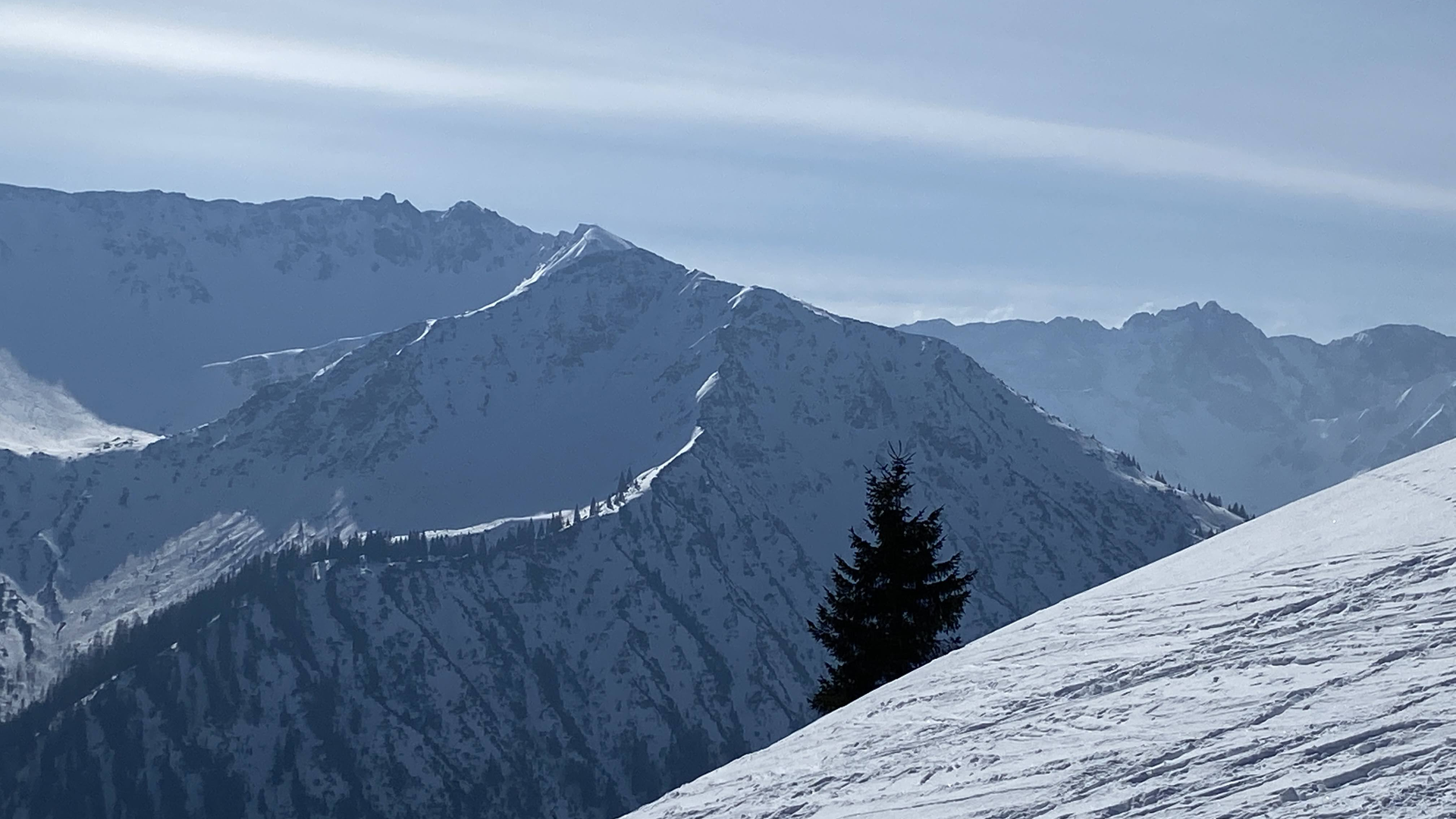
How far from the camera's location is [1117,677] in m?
16.1

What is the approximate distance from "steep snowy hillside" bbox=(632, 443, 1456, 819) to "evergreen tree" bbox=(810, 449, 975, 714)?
39.3 feet

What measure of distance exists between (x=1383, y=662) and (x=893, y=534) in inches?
812

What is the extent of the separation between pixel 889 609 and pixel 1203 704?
19.7 m

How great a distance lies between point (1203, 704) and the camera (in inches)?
563

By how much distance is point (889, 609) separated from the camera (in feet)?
111

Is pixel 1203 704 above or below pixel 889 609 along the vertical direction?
below

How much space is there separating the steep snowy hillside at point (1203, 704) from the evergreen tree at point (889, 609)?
39.3 feet

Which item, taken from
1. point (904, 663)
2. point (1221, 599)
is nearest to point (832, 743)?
point (1221, 599)

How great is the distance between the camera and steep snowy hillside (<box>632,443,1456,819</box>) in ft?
40.3

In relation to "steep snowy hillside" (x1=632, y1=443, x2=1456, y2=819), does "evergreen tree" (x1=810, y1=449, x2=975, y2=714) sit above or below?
above

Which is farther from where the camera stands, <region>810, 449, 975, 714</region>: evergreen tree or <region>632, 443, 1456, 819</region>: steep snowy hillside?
<region>810, 449, 975, 714</region>: evergreen tree

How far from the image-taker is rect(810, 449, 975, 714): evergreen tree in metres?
33.3

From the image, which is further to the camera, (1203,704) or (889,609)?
(889,609)

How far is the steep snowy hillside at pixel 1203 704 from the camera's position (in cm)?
1229
